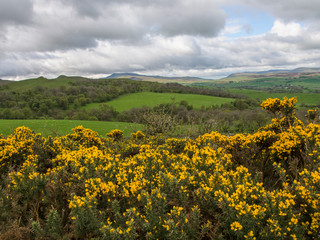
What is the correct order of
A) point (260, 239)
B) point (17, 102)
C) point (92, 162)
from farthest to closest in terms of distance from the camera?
point (17, 102), point (92, 162), point (260, 239)

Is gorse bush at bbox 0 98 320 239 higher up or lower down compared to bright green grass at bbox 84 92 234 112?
higher up

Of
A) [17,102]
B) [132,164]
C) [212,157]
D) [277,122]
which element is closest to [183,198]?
[132,164]

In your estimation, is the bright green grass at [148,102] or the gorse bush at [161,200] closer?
the gorse bush at [161,200]

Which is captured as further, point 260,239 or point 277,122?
point 277,122

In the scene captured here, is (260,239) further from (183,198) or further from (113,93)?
(113,93)

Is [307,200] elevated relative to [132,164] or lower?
lower

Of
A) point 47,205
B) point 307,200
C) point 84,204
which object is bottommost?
point 47,205

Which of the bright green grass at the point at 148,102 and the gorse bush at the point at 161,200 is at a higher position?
the gorse bush at the point at 161,200

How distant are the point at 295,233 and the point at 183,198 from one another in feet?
5.31

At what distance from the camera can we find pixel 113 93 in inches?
3465

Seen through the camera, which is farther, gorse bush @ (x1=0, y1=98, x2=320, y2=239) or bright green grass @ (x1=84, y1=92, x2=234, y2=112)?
bright green grass @ (x1=84, y1=92, x2=234, y2=112)

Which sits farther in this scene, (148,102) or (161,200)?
(148,102)

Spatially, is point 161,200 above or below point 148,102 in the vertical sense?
above

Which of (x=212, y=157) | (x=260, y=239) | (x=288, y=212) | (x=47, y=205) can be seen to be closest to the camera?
(x=260, y=239)
